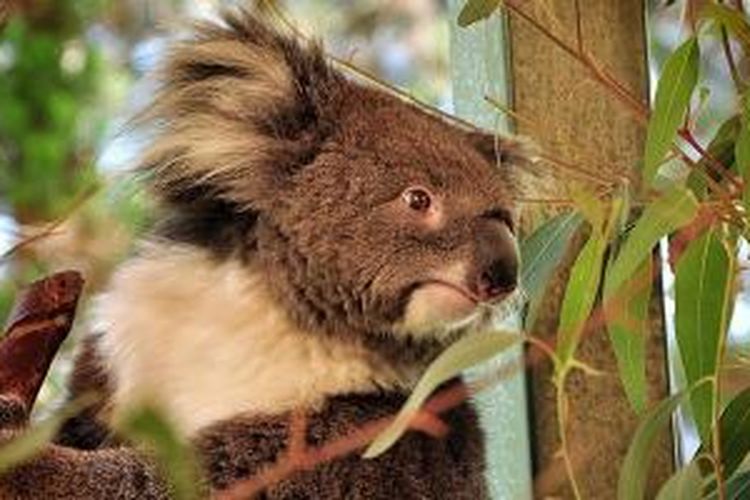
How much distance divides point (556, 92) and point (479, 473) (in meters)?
0.56

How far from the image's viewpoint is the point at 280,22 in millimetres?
2107

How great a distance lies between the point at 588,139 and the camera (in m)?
2.20

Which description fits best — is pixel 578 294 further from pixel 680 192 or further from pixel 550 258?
pixel 550 258

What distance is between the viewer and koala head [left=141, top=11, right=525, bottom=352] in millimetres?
1968

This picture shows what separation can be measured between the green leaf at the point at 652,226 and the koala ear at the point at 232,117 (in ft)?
1.90

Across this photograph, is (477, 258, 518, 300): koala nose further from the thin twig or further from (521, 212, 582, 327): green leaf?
the thin twig

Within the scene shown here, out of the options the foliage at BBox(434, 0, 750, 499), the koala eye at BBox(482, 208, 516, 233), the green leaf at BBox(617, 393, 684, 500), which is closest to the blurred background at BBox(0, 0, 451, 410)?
the koala eye at BBox(482, 208, 516, 233)

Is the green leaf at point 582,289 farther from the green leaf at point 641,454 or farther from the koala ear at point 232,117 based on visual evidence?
the koala ear at point 232,117

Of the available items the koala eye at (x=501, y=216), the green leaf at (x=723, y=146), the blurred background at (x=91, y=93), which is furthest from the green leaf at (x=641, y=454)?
the blurred background at (x=91, y=93)

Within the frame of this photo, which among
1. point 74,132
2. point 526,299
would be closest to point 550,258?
point 526,299

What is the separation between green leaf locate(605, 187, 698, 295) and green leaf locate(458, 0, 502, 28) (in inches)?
16.6

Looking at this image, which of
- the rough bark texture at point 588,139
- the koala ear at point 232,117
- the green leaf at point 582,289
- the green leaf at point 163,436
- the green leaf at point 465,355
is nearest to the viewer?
the green leaf at point 163,436

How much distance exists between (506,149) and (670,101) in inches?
19.7

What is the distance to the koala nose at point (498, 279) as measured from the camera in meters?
1.89
